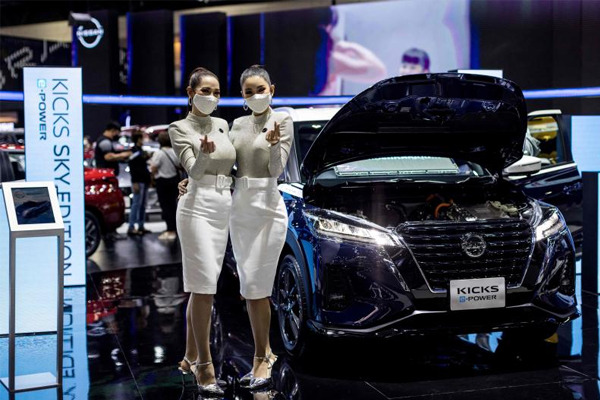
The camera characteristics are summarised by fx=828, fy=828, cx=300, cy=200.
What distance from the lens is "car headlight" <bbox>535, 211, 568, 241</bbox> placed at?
5.14 metres

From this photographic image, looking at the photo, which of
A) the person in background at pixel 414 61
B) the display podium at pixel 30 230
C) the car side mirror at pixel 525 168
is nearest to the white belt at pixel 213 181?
the display podium at pixel 30 230

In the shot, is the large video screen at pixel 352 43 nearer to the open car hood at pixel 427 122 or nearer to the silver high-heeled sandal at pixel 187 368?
the open car hood at pixel 427 122

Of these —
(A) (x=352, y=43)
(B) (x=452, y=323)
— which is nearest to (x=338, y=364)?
(B) (x=452, y=323)

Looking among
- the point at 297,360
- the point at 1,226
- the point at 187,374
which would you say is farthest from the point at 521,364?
the point at 1,226

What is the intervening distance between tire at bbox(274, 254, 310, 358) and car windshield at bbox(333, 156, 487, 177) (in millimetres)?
906

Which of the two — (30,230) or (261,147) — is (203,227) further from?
(30,230)

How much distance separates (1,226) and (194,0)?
2148 cm

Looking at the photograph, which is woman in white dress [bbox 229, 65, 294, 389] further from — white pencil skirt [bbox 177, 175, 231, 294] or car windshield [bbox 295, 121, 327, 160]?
car windshield [bbox 295, 121, 327, 160]

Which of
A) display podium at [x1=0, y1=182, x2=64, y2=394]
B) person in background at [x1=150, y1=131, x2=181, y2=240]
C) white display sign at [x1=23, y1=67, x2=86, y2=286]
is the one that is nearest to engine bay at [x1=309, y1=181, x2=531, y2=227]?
display podium at [x1=0, y1=182, x2=64, y2=394]

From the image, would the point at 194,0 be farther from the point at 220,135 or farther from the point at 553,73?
the point at 220,135

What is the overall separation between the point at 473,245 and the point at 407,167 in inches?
55.4

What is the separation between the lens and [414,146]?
561cm

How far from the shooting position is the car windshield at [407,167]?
6.07 metres

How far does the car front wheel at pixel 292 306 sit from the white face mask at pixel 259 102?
3.72ft
